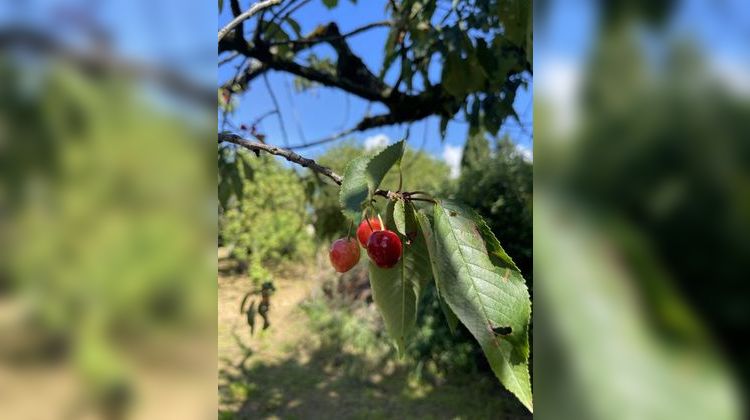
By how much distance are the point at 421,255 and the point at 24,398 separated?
371 mm

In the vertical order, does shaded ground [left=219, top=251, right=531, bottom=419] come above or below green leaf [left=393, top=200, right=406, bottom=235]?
below

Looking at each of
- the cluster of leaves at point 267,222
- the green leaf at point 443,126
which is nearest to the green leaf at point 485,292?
the green leaf at point 443,126

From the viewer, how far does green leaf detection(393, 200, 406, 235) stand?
1.65 feet

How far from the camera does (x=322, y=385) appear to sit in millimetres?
3312

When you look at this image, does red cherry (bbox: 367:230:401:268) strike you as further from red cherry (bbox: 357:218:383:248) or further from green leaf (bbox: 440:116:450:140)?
green leaf (bbox: 440:116:450:140)

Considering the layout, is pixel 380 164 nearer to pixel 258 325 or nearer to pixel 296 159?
pixel 296 159

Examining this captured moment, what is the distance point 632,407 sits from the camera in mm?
266

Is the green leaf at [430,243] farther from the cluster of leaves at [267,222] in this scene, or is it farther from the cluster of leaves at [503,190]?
the cluster of leaves at [267,222]

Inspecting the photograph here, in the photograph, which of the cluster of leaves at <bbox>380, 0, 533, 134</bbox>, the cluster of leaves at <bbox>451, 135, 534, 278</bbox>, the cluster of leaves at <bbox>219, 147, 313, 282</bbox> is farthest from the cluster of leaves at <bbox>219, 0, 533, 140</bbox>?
the cluster of leaves at <bbox>219, 147, 313, 282</bbox>

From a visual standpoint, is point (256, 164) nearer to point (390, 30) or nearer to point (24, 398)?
point (390, 30)

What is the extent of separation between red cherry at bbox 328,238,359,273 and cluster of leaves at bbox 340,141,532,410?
9 centimetres

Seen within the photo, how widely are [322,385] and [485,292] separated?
3044mm

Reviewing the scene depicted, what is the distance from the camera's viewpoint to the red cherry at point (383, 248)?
527 millimetres

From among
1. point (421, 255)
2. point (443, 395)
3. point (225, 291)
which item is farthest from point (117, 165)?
point (225, 291)
